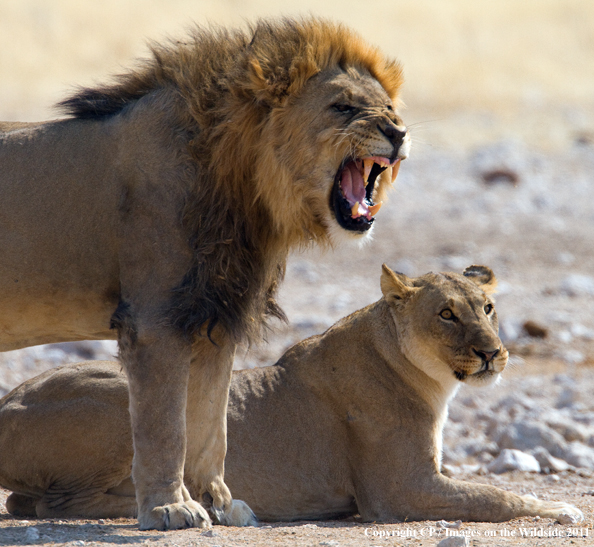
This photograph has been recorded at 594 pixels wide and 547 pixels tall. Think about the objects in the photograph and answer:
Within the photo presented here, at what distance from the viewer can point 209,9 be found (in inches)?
1310

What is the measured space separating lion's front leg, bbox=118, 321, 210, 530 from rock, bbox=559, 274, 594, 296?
7.56 m

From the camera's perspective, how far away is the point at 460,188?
15539 mm

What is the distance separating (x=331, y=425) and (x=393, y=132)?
1.90 m

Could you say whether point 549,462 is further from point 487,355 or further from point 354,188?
point 354,188

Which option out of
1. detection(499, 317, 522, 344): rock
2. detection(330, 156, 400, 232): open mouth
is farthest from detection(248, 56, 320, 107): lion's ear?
detection(499, 317, 522, 344): rock

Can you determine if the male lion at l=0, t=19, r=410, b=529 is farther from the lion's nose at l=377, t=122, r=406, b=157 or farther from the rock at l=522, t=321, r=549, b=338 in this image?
the rock at l=522, t=321, r=549, b=338

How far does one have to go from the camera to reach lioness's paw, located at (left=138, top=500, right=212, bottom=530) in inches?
158

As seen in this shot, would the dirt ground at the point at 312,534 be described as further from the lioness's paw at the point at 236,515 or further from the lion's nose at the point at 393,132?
the lion's nose at the point at 393,132

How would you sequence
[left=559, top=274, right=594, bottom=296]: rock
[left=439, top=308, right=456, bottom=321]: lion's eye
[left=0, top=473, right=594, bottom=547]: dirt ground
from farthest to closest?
[left=559, top=274, right=594, bottom=296]: rock, [left=439, top=308, right=456, bottom=321]: lion's eye, [left=0, top=473, right=594, bottom=547]: dirt ground

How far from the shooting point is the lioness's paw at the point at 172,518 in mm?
4023

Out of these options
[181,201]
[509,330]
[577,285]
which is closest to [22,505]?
[181,201]

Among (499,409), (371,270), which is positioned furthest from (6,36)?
(499,409)

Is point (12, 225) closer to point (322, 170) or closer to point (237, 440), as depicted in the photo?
point (322, 170)

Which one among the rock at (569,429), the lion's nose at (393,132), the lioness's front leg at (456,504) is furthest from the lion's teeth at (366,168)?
the rock at (569,429)
